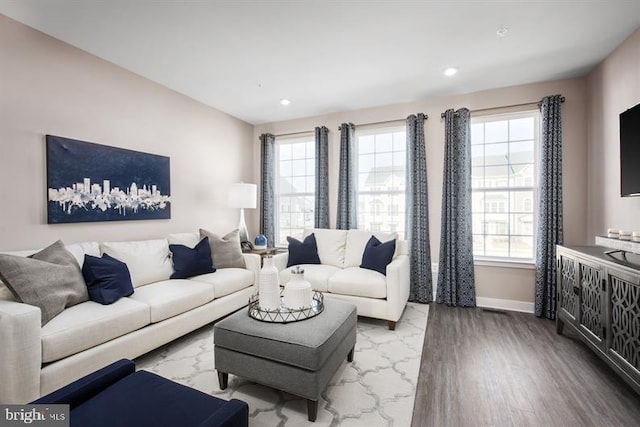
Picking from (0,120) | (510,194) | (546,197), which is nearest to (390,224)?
(510,194)

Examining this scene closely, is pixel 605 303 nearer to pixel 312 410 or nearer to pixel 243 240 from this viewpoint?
pixel 312 410

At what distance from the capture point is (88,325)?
1.98 m

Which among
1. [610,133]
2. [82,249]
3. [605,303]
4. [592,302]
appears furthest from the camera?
[610,133]

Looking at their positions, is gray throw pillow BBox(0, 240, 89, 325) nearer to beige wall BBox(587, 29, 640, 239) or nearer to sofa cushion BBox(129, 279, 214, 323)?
sofa cushion BBox(129, 279, 214, 323)

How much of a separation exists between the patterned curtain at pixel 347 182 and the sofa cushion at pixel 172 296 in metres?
2.16

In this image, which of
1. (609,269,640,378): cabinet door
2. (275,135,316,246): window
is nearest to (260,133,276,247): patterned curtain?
(275,135,316,246): window

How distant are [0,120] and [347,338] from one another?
123 inches

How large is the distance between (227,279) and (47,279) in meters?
1.47

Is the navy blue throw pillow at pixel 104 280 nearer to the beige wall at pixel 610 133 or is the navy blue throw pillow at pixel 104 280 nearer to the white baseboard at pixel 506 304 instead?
the white baseboard at pixel 506 304

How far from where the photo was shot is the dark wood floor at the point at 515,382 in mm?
1773

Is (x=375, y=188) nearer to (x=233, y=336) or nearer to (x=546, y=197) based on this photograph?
(x=546, y=197)

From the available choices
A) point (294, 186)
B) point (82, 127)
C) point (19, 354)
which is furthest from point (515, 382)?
point (82, 127)

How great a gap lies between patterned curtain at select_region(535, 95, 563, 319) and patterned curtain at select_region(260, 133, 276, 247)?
367 cm

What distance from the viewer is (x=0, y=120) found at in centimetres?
230
